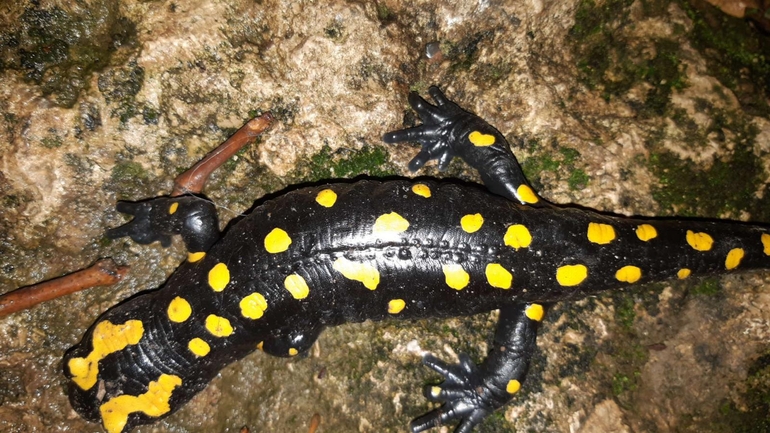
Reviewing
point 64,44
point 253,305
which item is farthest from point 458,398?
point 64,44

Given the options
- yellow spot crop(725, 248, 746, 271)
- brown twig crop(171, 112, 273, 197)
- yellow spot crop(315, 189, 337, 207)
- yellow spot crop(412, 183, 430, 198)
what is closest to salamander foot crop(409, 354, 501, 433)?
yellow spot crop(412, 183, 430, 198)

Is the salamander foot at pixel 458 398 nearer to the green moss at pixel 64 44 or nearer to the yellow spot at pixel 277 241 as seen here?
the yellow spot at pixel 277 241

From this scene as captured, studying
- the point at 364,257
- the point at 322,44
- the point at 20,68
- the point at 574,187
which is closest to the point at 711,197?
the point at 574,187

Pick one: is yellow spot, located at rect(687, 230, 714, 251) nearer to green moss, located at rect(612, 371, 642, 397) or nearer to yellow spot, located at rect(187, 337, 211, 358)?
green moss, located at rect(612, 371, 642, 397)

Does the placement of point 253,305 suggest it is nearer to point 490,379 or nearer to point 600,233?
point 490,379

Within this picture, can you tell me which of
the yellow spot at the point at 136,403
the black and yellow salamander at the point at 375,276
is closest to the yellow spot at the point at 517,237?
the black and yellow salamander at the point at 375,276

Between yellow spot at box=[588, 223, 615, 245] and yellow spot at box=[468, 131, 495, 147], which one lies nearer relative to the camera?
yellow spot at box=[588, 223, 615, 245]
